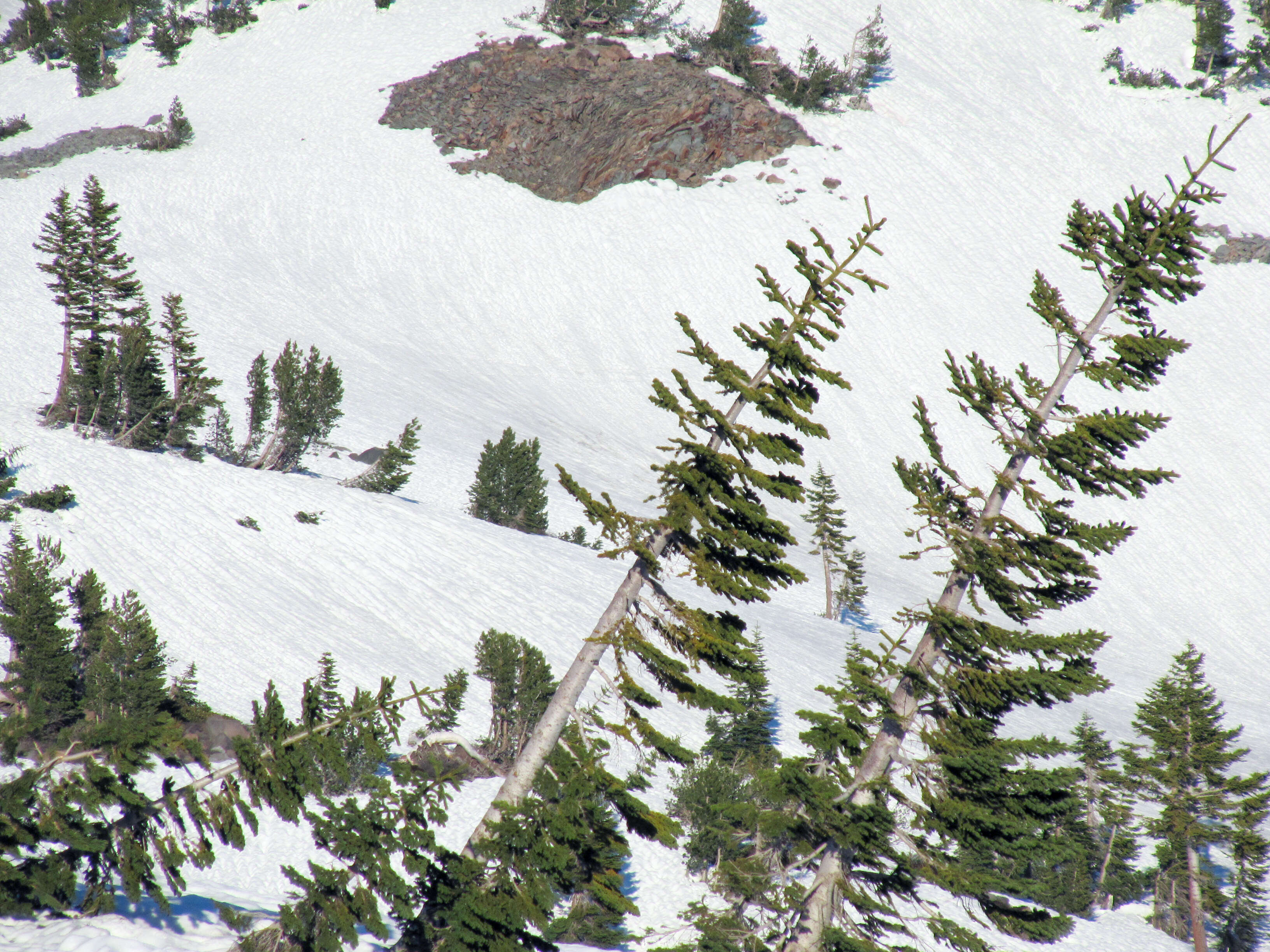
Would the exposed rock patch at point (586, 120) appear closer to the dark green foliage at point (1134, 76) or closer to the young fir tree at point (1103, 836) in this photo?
the dark green foliage at point (1134, 76)

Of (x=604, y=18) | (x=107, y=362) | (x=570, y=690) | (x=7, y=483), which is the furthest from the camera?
(x=604, y=18)

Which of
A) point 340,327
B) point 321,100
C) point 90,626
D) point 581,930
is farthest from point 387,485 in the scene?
point 321,100

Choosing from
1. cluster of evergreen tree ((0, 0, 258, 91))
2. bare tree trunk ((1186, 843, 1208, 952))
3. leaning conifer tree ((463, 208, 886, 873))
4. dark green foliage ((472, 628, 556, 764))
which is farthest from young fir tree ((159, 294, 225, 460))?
cluster of evergreen tree ((0, 0, 258, 91))

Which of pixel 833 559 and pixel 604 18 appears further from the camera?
pixel 604 18

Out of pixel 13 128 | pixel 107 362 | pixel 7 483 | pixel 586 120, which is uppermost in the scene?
pixel 586 120

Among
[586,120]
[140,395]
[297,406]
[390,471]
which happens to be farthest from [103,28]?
[390,471]

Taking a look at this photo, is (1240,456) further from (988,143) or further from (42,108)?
(42,108)

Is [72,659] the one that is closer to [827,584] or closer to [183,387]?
[183,387]
